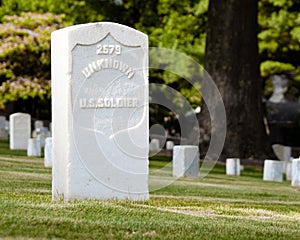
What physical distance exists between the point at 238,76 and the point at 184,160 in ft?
26.8

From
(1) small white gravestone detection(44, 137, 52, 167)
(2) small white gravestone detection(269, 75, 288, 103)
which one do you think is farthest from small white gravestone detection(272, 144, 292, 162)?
(2) small white gravestone detection(269, 75, 288, 103)

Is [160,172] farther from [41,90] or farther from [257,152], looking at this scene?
[41,90]

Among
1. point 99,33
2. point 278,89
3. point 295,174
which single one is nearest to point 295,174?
point 295,174

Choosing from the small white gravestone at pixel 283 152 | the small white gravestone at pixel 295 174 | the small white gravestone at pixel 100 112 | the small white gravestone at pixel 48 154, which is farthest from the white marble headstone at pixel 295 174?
the small white gravestone at pixel 283 152

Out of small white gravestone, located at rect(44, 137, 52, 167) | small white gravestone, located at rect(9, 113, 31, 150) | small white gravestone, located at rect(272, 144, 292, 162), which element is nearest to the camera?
small white gravestone, located at rect(44, 137, 52, 167)

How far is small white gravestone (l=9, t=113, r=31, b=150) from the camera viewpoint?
2428cm

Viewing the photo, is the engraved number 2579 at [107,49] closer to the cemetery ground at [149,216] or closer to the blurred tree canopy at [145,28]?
the cemetery ground at [149,216]

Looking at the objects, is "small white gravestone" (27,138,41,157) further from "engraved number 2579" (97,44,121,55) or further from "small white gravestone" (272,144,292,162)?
"engraved number 2579" (97,44,121,55)

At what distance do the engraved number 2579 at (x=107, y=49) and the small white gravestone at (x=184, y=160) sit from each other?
301 inches

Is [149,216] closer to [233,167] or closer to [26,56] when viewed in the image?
[233,167]

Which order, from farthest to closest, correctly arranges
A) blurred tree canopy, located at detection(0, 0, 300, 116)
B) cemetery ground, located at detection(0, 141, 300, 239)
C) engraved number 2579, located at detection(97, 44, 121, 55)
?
1. blurred tree canopy, located at detection(0, 0, 300, 116)
2. engraved number 2579, located at detection(97, 44, 121, 55)
3. cemetery ground, located at detection(0, 141, 300, 239)

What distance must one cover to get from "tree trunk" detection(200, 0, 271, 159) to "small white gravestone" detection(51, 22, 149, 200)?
15.1m

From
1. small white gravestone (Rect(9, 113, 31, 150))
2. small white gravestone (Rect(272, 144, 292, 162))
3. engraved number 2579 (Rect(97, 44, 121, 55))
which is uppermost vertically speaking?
engraved number 2579 (Rect(97, 44, 121, 55))

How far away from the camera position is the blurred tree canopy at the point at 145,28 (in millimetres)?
32250
